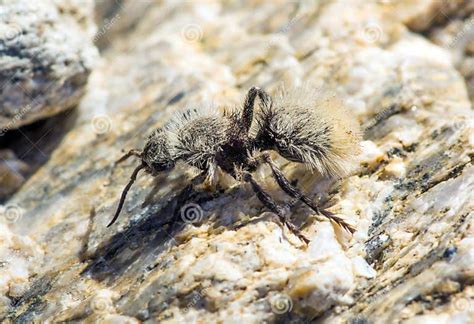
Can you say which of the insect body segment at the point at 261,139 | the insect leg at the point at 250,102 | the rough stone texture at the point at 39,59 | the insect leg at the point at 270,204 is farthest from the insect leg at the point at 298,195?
the rough stone texture at the point at 39,59

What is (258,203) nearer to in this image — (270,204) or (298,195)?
(270,204)

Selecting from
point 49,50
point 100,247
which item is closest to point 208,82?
point 49,50

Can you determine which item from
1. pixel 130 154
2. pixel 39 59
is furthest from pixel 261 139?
pixel 39 59

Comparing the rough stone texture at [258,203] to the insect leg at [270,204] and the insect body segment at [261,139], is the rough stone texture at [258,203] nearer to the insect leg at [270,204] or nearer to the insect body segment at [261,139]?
the insect leg at [270,204]

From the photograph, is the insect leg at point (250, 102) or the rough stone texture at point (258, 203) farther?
the insect leg at point (250, 102)

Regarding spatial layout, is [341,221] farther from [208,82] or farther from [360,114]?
[208,82]

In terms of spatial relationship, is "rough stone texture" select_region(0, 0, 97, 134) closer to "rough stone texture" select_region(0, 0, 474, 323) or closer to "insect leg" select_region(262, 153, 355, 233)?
"rough stone texture" select_region(0, 0, 474, 323)
